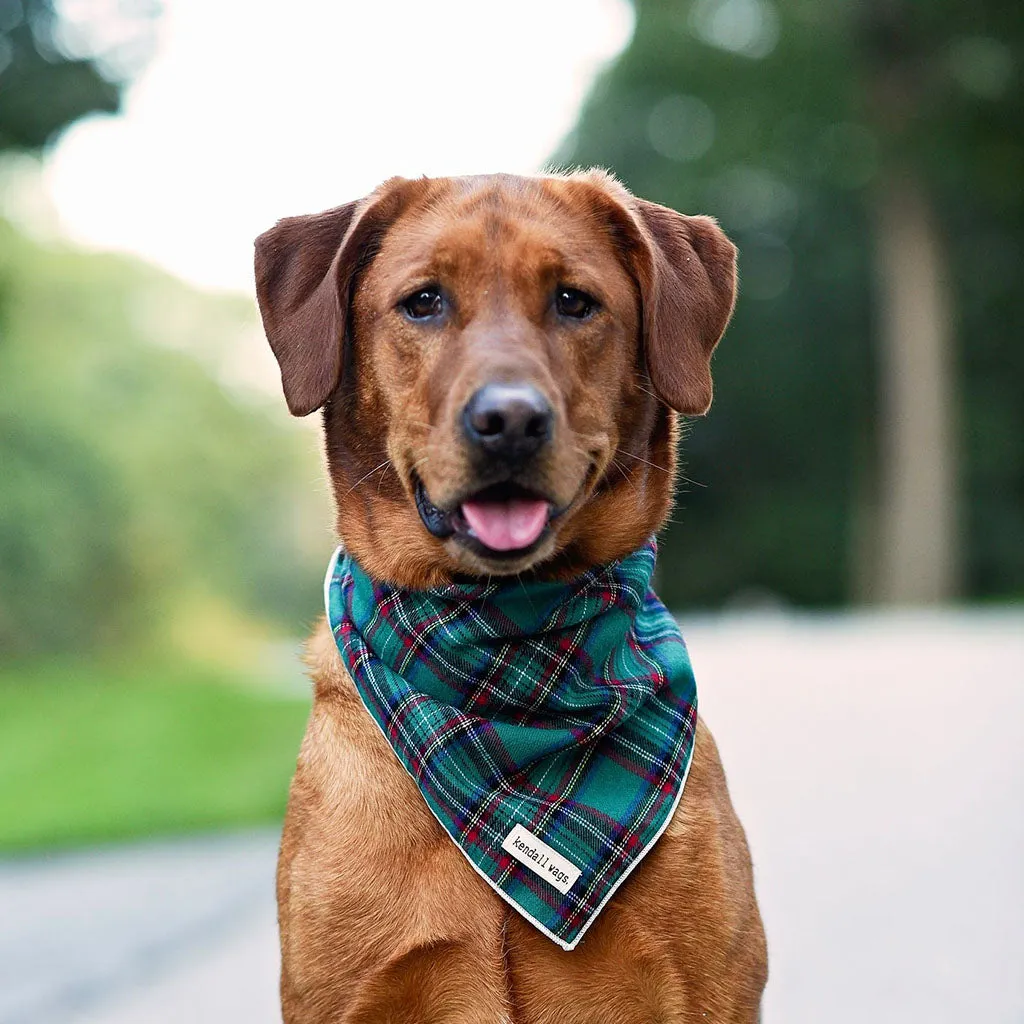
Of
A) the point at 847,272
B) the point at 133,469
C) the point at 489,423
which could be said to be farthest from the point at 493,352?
the point at 133,469

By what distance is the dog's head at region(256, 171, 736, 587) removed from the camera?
3080 mm

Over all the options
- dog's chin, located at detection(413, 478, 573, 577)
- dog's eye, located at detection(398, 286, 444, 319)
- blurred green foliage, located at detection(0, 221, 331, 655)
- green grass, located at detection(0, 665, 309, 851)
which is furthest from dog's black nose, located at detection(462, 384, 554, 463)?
green grass, located at detection(0, 665, 309, 851)

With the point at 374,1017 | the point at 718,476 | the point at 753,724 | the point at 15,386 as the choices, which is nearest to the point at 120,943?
the point at 374,1017

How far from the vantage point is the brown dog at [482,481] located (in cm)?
305

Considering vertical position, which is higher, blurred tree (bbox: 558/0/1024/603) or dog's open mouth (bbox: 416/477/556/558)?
dog's open mouth (bbox: 416/477/556/558)

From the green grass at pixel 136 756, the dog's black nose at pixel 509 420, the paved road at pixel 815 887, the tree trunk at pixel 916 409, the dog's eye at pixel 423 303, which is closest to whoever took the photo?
the dog's black nose at pixel 509 420

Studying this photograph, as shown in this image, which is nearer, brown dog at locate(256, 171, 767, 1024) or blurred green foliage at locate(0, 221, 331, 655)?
brown dog at locate(256, 171, 767, 1024)

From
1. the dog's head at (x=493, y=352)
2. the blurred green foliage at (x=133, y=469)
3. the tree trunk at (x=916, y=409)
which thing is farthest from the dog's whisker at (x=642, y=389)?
the tree trunk at (x=916, y=409)

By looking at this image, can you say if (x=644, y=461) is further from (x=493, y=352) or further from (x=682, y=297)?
(x=493, y=352)

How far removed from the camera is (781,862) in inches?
282

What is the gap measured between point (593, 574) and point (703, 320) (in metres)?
0.65

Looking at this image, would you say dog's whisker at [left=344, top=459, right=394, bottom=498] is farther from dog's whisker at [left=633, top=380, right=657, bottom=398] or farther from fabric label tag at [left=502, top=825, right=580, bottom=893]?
fabric label tag at [left=502, top=825, right=580, bottom=893]

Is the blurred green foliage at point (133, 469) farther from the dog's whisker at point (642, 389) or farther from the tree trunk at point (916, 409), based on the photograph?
the tree trunk at point (916, 409)

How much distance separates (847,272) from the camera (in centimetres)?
2566
